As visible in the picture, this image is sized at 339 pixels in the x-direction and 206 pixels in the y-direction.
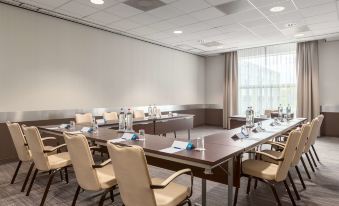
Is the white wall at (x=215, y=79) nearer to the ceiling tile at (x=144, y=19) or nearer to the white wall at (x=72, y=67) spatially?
the white wall at (x=72, y=67)

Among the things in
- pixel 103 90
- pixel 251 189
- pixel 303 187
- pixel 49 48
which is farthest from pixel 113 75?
pixel 303 187

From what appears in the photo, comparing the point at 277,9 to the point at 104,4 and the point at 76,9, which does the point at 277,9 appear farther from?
the point at 76,9

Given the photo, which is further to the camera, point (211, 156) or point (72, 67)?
point (72, 67)

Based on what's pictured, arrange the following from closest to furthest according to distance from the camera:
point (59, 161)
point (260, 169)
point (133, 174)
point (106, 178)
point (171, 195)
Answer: point (133, 174), point (171, 195), point (106, 178), point (260, 169), point (59, 161)

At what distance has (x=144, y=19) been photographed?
5168 mm

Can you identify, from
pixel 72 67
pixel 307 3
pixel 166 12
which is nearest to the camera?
pixel 307 3

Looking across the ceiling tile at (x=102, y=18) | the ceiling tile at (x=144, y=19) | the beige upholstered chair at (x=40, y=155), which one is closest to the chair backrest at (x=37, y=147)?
the beige upholstered chair at (x=40, y=155)

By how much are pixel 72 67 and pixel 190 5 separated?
2.89 meters

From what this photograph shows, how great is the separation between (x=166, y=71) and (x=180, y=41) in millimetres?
1171

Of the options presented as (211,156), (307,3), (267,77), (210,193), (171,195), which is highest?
(307,3)

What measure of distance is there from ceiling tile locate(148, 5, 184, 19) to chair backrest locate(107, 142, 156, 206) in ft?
11.3

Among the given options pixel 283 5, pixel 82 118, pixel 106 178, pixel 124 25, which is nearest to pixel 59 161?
pixel 106 178

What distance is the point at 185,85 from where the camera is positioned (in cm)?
875

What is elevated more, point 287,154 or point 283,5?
point 283,5
